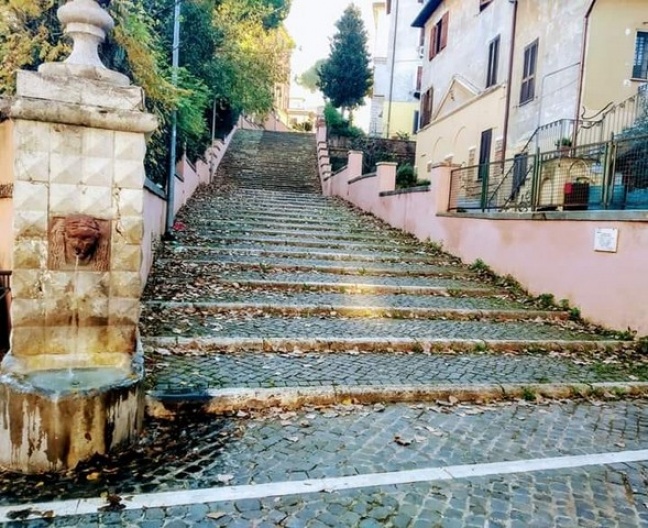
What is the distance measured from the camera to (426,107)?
21.8 metres

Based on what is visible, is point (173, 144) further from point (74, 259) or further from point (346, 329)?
point (74, 259)

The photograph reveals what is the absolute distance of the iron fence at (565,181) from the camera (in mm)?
6473

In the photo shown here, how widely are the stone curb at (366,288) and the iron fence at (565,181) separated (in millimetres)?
1628

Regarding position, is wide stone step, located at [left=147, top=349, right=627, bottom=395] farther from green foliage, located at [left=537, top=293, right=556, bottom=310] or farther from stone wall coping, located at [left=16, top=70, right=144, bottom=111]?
stone wall coping, located at [left=16, top=70, right=144, bottom=111]

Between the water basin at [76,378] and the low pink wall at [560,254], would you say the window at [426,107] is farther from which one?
the water basin at [76,378]

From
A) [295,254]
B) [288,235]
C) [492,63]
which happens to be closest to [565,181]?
[295,254]

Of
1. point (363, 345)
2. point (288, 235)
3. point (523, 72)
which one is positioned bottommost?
point (363, 345)

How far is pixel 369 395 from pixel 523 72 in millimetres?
13126

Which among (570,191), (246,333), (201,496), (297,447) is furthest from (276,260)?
(201,496)

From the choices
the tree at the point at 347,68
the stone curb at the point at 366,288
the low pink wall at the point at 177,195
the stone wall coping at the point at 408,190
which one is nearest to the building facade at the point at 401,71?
the tree at the point at 347,68

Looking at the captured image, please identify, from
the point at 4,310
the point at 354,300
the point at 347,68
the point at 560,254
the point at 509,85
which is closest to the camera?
the point at 4,310

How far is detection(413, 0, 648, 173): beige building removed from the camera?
11.7 metres

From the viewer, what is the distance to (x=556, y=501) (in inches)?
114

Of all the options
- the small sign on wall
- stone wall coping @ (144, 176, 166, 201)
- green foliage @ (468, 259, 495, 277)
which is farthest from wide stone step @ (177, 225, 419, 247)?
the small sign on wall
